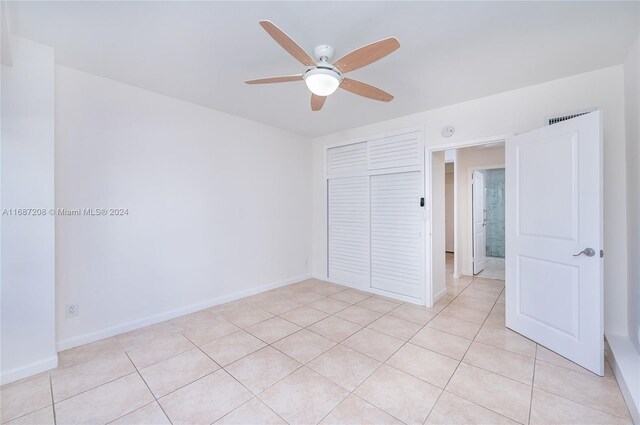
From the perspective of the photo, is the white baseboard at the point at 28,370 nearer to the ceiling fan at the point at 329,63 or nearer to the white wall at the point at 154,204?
the white wall at the point at 154,204

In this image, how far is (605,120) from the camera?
2443 mm

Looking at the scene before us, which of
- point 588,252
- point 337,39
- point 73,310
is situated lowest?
point 73,310

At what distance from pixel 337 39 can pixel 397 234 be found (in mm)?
2609

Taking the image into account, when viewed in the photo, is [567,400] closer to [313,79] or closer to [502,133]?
[502,133]

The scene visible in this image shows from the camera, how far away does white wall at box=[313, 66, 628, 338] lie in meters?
2.39

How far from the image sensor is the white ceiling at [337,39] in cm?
171

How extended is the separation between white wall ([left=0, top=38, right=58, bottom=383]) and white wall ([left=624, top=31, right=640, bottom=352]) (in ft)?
15.3

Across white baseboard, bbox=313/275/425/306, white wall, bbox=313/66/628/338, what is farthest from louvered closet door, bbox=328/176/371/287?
white wall, bbox=313/66/628/338

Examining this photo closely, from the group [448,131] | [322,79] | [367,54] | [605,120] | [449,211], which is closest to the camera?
[367,54]

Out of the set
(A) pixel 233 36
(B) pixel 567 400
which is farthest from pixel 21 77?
(B) pixel 567 400

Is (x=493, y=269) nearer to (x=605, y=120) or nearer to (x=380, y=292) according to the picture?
(x=380, y=292)

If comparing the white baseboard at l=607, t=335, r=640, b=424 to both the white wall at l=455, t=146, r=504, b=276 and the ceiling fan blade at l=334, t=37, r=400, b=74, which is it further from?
the white wall at l=455, t=146, r=504, b=276

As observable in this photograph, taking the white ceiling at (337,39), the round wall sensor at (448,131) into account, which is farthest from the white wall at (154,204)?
the round wall sensor at (448,131)

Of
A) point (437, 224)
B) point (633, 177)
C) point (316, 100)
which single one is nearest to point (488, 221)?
point (437, 224)
